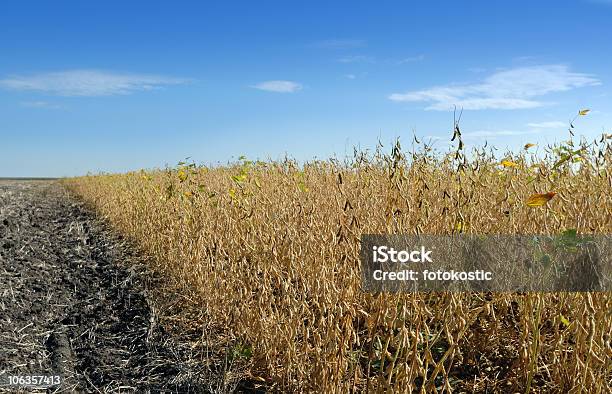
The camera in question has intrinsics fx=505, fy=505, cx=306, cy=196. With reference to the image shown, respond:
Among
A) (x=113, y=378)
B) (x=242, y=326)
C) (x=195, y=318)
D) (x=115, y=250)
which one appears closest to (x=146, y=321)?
(x=195, y=318)

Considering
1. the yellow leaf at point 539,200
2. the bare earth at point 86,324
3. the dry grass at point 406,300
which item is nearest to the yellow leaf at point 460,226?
the dry grass at point 406,300

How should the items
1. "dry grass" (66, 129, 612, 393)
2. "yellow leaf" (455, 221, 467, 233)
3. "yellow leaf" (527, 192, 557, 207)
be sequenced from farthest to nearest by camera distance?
"yellow leaf" (455, 221, 467, 233) < "dry grass" (66, 129, 612, 393) < "yellow leaf" (527, 192, 557, 207)

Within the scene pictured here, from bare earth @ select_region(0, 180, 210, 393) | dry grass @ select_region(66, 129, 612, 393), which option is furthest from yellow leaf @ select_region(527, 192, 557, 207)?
bare earth @ select_region(0, 180, 210, 393)

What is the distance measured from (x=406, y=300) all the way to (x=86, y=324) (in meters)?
2.69

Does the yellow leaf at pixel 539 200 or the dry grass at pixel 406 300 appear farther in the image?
the dry grass at pixel 406 300

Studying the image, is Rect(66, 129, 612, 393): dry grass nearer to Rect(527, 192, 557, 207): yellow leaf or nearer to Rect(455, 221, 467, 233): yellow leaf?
Rect(455, 221, 467, 233): yellow leaf

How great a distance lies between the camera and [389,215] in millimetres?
2295

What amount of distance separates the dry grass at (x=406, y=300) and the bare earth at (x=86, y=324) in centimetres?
38

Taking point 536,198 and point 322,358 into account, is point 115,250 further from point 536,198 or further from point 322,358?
point 536,198

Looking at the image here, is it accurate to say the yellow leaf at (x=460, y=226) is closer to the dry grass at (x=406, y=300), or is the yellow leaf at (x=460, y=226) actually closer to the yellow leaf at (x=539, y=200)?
the dry grass at (x=406, y=300)

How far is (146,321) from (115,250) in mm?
2619

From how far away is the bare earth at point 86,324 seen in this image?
2.87 meters

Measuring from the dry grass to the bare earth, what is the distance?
0.38 meters

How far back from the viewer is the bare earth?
9.40 feet
